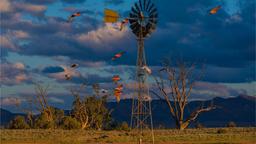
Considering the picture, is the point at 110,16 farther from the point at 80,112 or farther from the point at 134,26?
the point at 80,112

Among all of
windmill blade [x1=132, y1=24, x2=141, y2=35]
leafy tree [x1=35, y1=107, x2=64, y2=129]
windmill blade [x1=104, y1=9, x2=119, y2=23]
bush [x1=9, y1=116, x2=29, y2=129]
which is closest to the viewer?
windmill blade [x1=104, y1=9, x2=119, y2=23]

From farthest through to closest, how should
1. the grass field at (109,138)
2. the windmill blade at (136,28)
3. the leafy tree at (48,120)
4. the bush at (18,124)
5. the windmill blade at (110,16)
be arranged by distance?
1. the leafy tree at (48,120)
2. the bush at (18,124)
3. the grass field at (109,138)
4. the windmill blade at (136,28)
5. the windmill blade at (110,16)

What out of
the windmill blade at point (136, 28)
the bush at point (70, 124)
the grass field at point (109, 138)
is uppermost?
the windmill blade at point (136, 28)

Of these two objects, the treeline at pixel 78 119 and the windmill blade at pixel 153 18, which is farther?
the treeline at pixel 78 119

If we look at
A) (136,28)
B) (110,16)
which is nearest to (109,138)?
(136,28)

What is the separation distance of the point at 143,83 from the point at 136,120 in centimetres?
339

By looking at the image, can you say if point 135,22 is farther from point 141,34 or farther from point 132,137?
point 132,137

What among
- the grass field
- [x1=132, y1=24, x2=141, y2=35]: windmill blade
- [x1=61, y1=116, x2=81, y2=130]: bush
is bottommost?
the grass field

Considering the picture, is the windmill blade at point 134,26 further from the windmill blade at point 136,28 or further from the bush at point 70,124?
the bush at point 70,124

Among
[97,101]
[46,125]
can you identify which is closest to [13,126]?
[46,125]

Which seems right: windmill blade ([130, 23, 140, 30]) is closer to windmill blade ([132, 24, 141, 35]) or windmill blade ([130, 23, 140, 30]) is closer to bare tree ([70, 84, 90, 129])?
windmill blade ([132, 24, 141, 35])

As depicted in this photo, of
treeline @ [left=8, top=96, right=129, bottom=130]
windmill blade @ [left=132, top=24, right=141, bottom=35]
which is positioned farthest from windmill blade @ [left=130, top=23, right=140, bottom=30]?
treeline @ [left=8, top=96, right=129, bottom=130]

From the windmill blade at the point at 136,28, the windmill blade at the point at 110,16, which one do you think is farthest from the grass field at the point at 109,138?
the windmill blade at the point at 110,16

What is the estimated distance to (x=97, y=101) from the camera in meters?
92.8
